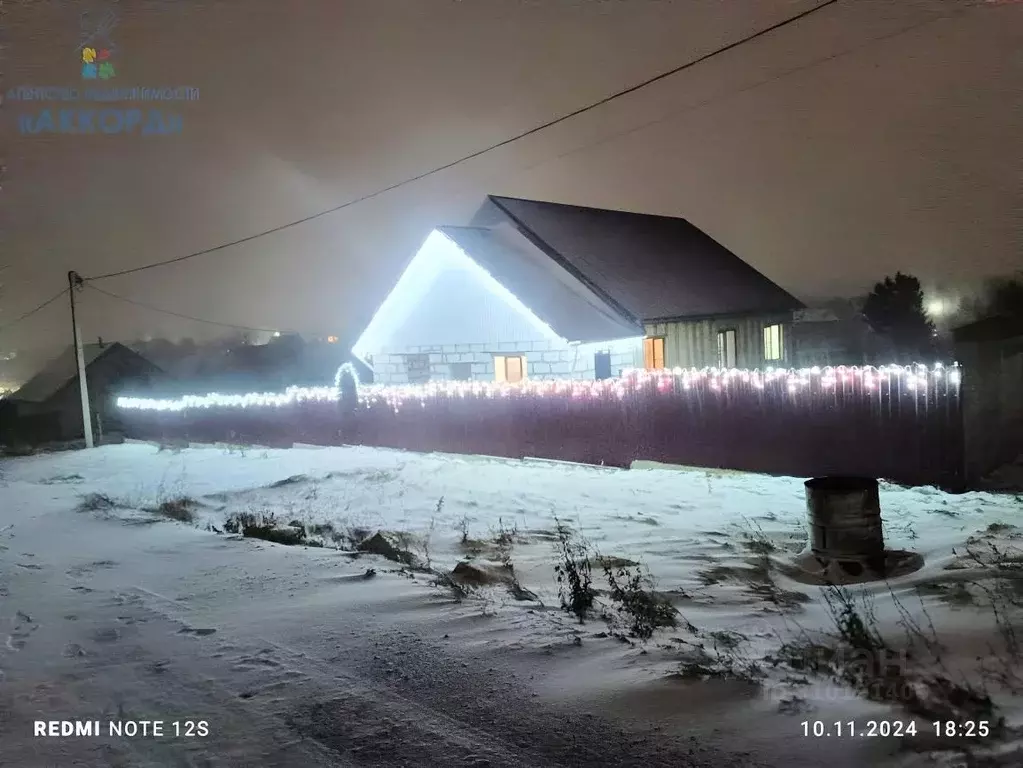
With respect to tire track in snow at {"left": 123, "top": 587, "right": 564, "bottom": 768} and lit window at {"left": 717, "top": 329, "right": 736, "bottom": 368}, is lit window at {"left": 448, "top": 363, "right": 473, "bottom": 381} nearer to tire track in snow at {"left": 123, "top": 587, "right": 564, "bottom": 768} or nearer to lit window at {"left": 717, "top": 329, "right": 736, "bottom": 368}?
lit window at {"left": 717, "top": 329, "right": 736, "bottom": 368}

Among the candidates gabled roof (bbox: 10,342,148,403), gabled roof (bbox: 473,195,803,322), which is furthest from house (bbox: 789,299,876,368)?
gabled roof (bbox: 10,342,148,403)

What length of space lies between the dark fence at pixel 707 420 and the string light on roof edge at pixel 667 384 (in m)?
0.02

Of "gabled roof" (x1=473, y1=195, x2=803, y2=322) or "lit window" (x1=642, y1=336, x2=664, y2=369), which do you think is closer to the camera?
"gabled roof" (x1=473, y1=195, x2=803, y2=322)

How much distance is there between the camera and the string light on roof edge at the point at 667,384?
11117 mm

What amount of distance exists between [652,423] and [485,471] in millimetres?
3590

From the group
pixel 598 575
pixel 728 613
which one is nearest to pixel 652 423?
pixel 598 575

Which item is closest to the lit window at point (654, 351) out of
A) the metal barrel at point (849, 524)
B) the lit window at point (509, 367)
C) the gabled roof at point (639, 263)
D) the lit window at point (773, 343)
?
the gabled roof at point (639, 263)

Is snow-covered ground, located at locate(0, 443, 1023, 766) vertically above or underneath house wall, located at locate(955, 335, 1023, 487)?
underneath

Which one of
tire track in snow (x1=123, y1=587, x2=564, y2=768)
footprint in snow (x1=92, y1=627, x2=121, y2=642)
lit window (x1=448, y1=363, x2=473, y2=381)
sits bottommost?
footprint in snow (x1=92, y1=627, x2=121, y2=642)

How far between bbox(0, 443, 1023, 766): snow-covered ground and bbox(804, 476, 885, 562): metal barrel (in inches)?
18.1

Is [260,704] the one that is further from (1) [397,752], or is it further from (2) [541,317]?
(2) [541,317]

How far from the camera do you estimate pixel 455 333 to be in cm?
2067

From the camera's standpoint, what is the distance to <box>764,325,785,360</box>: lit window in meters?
25.0

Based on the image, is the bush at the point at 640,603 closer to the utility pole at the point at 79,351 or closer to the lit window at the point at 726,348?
the lit window at the point at 726,348
